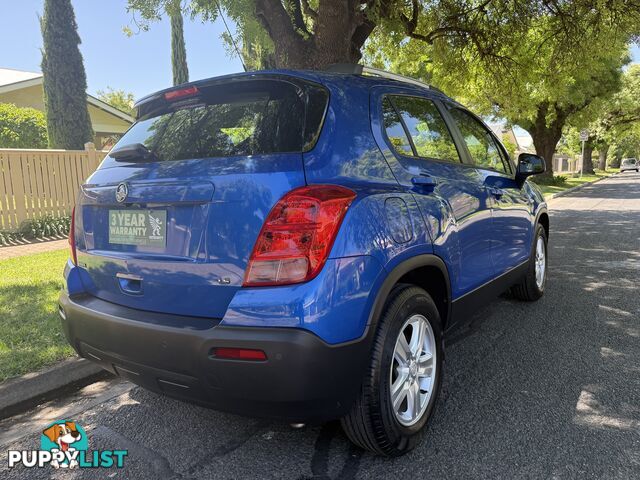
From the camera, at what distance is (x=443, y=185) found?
2793 mm

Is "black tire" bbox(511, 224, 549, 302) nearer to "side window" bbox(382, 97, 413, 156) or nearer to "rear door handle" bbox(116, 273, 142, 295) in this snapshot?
"side window" bbox(382, 97, 413, 156)

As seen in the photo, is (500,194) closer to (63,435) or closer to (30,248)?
(63,435)

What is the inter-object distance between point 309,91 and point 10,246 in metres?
7.93

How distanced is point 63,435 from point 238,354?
4.95 ft

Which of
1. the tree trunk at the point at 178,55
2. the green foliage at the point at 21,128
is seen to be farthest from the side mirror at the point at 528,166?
the tree trunk at the point at 178,55

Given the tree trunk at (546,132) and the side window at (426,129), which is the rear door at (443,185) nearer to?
the side window at (426,129)

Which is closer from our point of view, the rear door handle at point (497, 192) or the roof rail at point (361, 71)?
the roof rail at point (361, 71)

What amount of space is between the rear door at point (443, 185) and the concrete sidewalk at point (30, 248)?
6733 mm

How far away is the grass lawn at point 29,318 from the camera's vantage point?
3.34m

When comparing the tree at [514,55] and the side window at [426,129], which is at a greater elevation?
the tree at [514,55]

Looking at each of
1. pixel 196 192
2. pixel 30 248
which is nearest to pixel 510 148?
pixel 30 248

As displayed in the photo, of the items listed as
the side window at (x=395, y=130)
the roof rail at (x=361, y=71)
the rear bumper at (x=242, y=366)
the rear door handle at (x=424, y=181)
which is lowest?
the rear bumper at (x=242, y=366)

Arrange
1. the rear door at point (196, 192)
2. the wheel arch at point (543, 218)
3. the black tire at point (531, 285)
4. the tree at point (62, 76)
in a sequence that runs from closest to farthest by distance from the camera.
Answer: the rear door at point (196, 192)
the black tire at point (531, 285)
the wheel arch at point (543, 218)
the tree at point (62, 76)

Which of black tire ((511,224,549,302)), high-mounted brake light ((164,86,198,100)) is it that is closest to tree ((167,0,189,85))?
black tire ((511,224,549,302))
